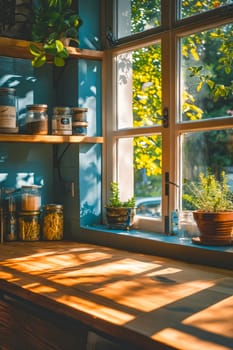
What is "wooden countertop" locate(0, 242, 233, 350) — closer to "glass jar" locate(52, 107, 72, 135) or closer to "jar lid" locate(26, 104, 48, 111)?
"glass jar" locate(52, 107, 72, 135)

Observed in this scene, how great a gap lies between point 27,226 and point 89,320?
4.57 feet

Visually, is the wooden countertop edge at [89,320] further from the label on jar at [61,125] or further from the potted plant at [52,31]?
the potted plant at [52,31]

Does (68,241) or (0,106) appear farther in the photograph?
(68,241)

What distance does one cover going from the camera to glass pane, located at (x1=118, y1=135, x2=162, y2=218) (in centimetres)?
264

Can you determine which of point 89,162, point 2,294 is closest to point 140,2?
point 89,162

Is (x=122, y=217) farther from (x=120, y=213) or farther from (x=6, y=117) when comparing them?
(x=6, y=117)

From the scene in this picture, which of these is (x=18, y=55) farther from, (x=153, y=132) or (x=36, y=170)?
(x=153, y=132)

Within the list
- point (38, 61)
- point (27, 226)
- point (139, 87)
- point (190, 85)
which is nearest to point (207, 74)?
point (190, 85)

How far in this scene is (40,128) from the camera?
105 inches

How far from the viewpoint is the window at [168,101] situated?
231cm

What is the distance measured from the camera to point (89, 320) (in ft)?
4.76

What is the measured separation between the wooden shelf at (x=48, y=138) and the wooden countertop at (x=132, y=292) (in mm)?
560

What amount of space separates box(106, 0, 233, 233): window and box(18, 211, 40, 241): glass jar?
1.61 ft

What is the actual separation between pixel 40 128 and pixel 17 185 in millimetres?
408
